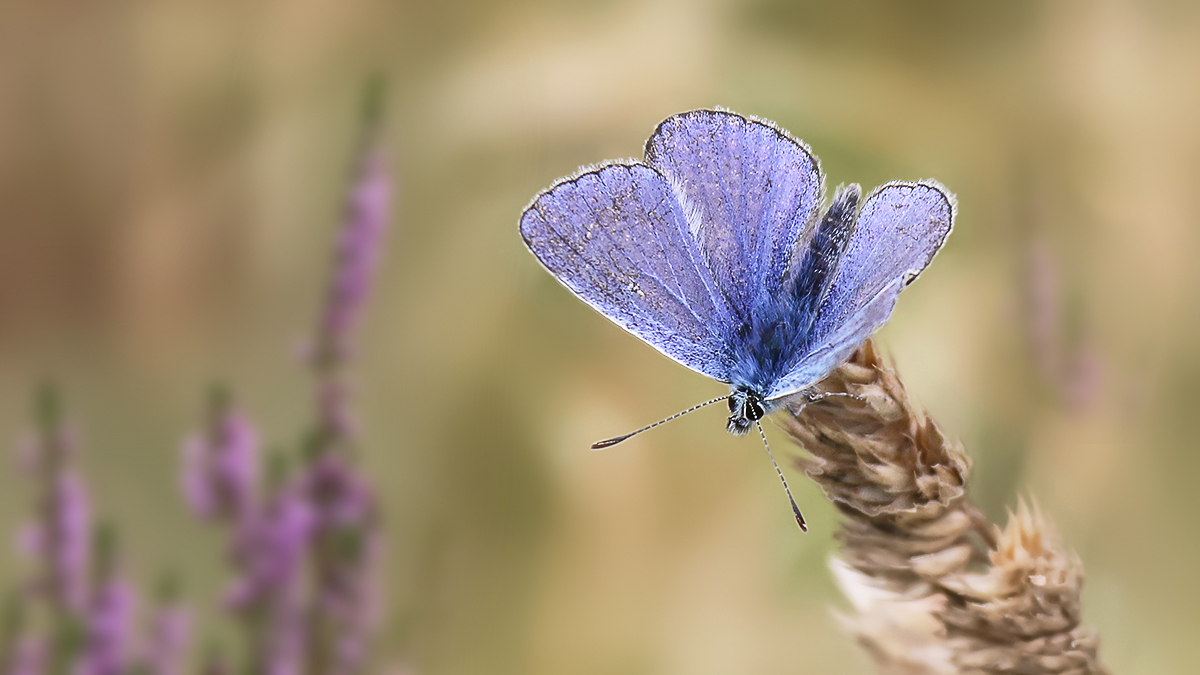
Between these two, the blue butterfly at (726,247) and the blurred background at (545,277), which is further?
the blurred background at (545,277)

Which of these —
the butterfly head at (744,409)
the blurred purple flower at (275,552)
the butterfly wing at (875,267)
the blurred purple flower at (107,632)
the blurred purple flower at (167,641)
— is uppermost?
the butterfly wing at (875,267)

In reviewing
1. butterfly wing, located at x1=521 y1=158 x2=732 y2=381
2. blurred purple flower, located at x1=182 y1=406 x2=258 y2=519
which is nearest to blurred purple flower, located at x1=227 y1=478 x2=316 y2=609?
blurred purple flower, located at x1=182 y1=406 x2=258 y2=519

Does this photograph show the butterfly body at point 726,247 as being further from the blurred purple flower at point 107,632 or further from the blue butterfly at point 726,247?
the blurred purple flower at point 107,632

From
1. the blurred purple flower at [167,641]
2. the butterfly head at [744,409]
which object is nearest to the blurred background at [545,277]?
the blurred purple flower at [167,641]

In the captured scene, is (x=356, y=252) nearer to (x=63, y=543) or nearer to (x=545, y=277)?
(x=545, y=277)

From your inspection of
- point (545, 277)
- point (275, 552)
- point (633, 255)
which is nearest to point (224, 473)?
point (275, 552)

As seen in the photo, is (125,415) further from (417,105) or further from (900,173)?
(900,173)

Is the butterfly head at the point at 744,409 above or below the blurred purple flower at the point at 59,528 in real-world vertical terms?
above
